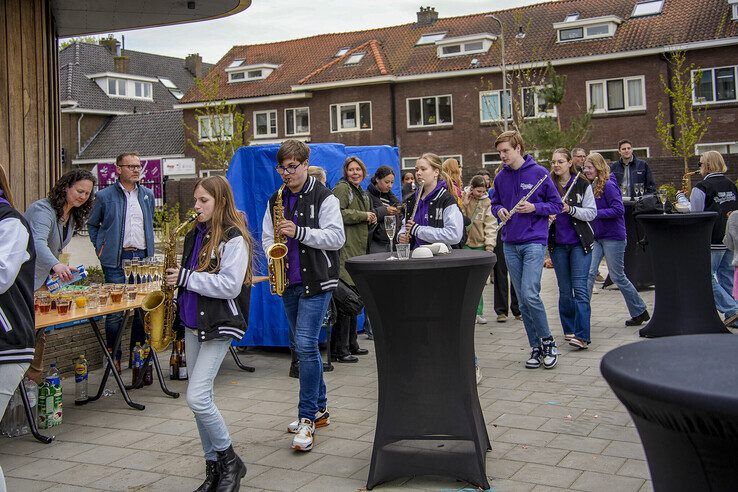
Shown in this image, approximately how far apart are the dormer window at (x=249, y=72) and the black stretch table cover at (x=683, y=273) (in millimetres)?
39085

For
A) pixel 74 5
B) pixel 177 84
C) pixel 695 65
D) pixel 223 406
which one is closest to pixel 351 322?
pixel 223 406

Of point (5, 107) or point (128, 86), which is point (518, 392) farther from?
point (128, 86)

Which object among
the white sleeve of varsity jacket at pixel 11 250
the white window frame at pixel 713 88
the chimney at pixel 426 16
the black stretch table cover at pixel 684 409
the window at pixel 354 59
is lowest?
the black stretch table cover at pixel 684 409

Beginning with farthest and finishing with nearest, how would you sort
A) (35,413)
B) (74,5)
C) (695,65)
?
(695,65)
(74,5)
(35,413)

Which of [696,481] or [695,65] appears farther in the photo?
[695,65]

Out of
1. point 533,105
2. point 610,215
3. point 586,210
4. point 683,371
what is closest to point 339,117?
point 533,105

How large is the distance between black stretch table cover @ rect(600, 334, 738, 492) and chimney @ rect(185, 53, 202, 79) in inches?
2569

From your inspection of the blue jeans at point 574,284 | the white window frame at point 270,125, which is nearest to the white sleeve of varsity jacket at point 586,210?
the blue jeans at point 574,284

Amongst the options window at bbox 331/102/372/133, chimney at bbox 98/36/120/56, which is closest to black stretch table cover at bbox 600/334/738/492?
window at bbox 331/102/372/133

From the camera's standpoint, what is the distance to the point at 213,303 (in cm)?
470

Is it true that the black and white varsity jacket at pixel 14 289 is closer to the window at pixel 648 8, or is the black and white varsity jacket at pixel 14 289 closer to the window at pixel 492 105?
the window at pixel 492 105

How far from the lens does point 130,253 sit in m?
8.32

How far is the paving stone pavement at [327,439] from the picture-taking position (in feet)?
16.4

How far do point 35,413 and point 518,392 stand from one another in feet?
12.7
